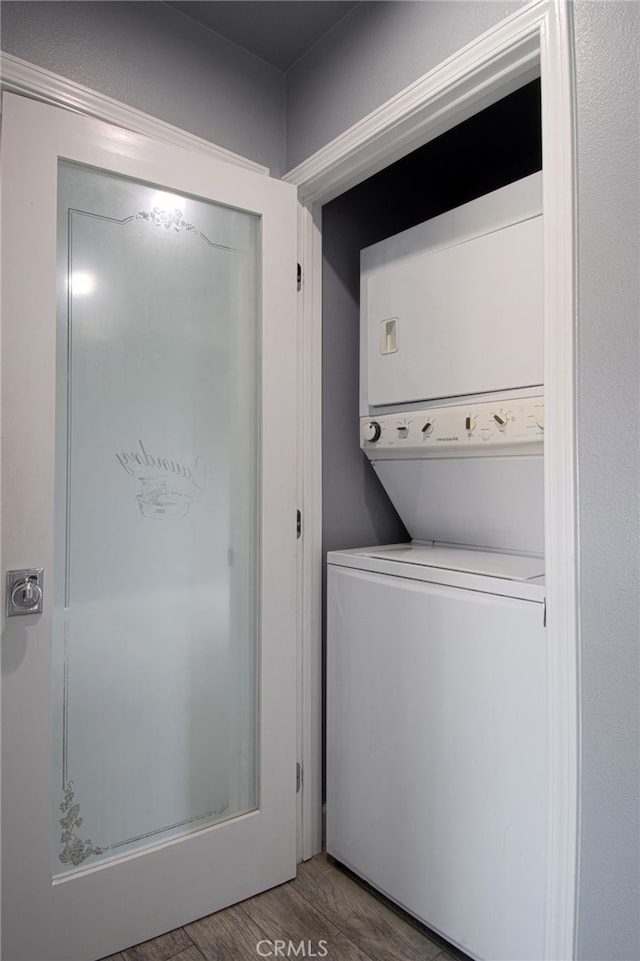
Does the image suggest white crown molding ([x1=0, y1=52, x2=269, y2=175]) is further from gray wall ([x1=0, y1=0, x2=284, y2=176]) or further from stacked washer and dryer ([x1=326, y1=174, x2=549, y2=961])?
stacked washer and dryer ([x1=326, y1=174, x2=549, y2=961])

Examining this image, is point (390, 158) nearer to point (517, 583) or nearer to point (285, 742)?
point (517, 583)

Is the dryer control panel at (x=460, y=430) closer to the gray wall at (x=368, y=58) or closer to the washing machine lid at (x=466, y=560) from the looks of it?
the washing machine lid at (x=466, y=560)

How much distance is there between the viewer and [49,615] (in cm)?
139

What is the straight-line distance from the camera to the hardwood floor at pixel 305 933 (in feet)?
4.85

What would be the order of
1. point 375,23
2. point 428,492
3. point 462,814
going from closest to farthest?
point 462,814, point 375,23, point 428,492

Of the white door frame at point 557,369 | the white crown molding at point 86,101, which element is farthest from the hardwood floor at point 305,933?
the white crown molding at point 86,101

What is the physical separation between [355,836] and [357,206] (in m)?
2.12

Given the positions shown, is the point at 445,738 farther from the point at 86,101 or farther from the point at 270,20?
the point at 270,20

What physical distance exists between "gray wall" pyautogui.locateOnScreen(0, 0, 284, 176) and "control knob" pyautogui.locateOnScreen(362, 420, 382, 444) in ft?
2.91

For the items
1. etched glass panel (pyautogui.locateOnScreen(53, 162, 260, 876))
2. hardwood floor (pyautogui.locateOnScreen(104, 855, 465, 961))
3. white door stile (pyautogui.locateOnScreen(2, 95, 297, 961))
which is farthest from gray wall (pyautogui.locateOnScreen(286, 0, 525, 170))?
hardwood floor (pyautogui.locateOnScreen(104, 855, 465, 961))

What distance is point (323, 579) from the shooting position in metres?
1.95

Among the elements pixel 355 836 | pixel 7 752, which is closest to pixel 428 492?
pixel 355 836

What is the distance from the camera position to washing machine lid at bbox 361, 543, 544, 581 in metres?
1.43

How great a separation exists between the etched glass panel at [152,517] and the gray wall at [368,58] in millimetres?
403
